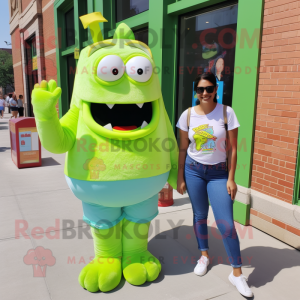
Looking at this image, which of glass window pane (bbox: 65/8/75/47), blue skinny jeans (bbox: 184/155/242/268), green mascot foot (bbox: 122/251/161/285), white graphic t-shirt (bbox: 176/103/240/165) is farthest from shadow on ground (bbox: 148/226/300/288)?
glass window pane (bbox: 65/8/75/47)

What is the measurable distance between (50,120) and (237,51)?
285 centimetres

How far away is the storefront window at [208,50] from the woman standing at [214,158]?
7.32 feet

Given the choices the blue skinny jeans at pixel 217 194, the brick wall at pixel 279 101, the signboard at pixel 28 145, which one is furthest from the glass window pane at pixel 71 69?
the blue skinny jeans at pixel 217 194

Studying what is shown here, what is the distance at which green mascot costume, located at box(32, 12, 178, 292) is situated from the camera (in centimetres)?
249

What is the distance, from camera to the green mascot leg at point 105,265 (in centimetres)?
273

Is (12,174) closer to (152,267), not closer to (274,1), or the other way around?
(152,267)

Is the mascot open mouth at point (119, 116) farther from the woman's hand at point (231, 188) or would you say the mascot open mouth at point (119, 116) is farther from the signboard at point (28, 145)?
the signboard at point (28, 145)

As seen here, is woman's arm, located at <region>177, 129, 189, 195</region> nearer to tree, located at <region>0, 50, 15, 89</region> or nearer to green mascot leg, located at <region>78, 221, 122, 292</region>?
green mascot leg, located at <region>78, 221, 122, 292</region>

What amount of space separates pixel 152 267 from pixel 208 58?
3.70 meters

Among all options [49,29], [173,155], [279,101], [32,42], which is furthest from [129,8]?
[32,42]

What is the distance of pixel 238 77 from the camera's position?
4.08 meters

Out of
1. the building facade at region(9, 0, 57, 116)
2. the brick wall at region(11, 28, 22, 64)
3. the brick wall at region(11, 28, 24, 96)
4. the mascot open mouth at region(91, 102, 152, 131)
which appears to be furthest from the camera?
the brick wall at region(11, 28, 24, 96)

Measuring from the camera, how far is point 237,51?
13.4 ft

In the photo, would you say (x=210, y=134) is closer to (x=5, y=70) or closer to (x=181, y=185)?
(x=181, y=185)
